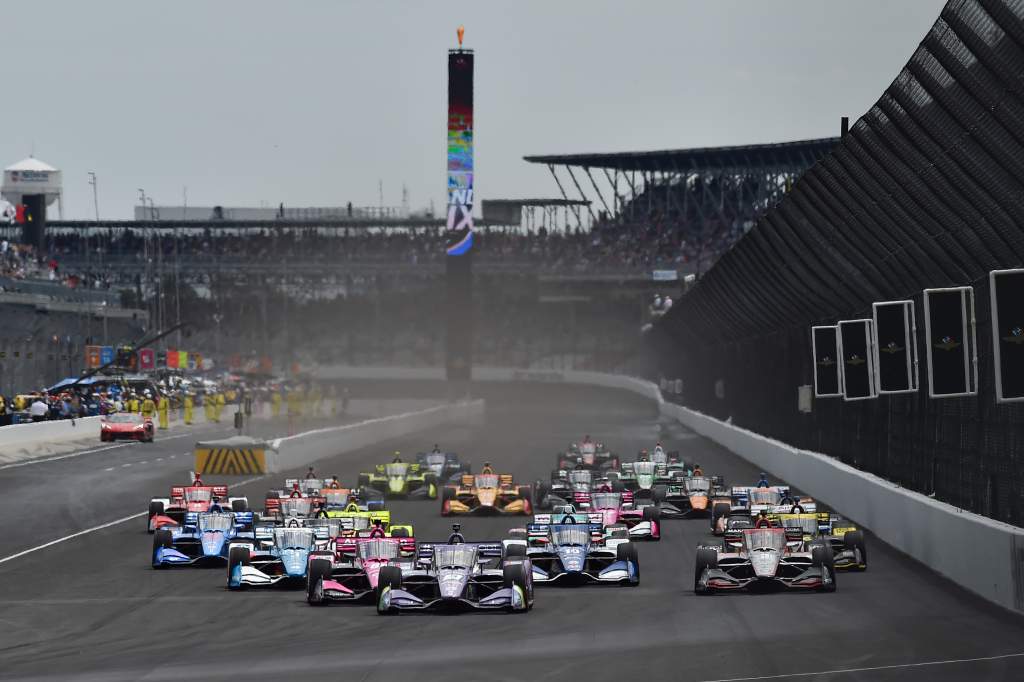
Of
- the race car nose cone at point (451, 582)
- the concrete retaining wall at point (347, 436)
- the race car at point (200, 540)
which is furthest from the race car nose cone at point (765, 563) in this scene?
the concrete retaining wall at point (347, 436)

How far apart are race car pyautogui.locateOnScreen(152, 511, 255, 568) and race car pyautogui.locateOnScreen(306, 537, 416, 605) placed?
2601 mm

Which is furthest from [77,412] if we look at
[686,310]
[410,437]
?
[686,310]

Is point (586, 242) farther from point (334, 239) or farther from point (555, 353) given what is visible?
point (334, 239)

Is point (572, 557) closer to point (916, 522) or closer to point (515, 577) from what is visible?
point (515, 577)

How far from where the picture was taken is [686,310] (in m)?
56.8

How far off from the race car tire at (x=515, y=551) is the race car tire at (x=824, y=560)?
326 centimetres

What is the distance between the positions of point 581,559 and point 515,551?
5.63ft

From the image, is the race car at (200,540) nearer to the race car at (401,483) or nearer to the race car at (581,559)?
the race car at (581,559)

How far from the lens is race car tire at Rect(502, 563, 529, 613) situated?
17609mm

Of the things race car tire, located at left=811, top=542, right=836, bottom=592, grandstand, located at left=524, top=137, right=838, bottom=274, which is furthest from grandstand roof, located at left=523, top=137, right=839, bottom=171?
race car tire, located at left=811, top=542, right=836, bottom=592

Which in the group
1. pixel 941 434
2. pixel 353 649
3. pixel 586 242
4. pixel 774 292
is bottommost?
pixel 353 649

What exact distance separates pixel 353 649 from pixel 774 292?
71.5 feet

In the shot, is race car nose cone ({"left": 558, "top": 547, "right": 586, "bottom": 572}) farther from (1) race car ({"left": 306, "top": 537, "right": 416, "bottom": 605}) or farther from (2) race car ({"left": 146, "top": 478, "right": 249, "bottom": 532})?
(2) race car ({"left": 146, "top": 478, "right": 249, "bottom": 532})

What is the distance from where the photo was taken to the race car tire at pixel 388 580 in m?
17.6
